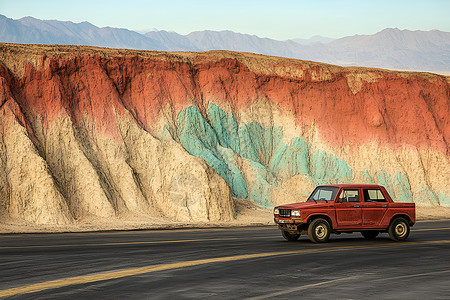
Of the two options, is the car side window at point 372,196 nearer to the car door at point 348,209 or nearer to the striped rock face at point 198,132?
the car door at point 348,209

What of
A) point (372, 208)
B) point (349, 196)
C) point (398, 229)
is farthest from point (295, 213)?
point (398, 229)

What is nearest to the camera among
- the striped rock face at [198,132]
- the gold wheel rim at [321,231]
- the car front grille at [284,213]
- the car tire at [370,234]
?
the gold wheel rim at [321,231]

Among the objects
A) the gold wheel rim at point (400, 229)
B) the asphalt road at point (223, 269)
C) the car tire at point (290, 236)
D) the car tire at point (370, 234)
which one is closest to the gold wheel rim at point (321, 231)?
the asphalt road at point (223, 269)

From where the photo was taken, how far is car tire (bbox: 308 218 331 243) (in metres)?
21.0

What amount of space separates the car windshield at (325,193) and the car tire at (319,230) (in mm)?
1014

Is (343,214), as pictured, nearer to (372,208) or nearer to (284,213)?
(372,208)

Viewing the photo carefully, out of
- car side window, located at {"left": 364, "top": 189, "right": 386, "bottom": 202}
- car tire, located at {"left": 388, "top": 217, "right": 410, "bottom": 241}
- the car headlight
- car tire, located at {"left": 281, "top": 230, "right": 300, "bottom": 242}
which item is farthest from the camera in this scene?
car tire, located at {"left": 388, "top": 217, "right": 410, "bottom": 241}

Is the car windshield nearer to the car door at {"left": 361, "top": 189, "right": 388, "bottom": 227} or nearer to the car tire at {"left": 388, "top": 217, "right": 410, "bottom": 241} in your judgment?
the car door at {"left": 361, "top": 189, "right": 388, "bottom": 227}

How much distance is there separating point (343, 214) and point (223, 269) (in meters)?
7.68

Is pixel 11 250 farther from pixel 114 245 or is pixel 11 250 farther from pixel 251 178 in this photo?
pixel 251 178

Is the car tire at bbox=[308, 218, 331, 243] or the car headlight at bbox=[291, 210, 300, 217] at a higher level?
the car headlight at bbox=[291, 210, 300, 217]

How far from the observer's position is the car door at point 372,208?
2184 centimetres

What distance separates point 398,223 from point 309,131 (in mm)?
28886

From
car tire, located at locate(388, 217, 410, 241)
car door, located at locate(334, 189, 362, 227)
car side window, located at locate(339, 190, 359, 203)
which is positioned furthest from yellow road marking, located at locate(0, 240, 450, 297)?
car tire, located at locate(388, 217, 410, 241)
